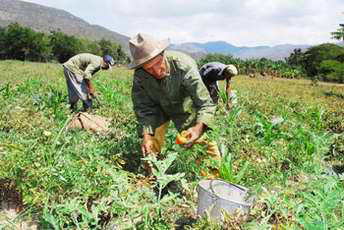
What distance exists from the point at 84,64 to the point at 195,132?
14.7ft

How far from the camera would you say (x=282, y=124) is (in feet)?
18.7

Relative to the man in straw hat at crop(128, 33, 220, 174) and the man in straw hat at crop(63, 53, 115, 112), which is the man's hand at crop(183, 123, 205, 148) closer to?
the man in straw hat at crop(128, 33, 220, 174)

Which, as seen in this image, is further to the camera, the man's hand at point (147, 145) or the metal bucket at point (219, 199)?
the man's hand at point (147, 145)

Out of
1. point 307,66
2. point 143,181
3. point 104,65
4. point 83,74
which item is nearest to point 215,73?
point 143,181

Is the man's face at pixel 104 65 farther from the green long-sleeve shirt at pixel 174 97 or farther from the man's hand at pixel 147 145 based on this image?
the man's hand at pixel 147 145

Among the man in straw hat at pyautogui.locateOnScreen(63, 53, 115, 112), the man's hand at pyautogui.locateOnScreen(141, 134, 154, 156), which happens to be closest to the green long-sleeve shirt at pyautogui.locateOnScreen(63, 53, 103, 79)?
the man in straw hat at pyautogui.locateOnScreen(63, 53, 115, 112)

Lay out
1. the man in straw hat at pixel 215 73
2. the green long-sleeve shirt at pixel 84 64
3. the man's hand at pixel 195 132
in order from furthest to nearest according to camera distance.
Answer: the green long-sleeve shirt at pixel 84 64, the man in straw hat at pixel 215 73, the man's hand at pixel 195 132

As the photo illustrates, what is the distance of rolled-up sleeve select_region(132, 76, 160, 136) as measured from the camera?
3326 millimetres

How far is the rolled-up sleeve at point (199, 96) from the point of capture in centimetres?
300

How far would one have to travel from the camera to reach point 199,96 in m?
3.03

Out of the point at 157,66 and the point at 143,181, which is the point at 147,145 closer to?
the point at 143,181

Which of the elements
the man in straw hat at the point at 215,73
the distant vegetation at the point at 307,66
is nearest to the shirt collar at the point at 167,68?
the man in straw hat at the point at 215,73

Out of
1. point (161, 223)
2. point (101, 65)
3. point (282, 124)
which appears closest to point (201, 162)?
point (161, 223)

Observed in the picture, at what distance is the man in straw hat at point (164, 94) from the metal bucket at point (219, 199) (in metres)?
0.45
